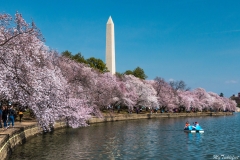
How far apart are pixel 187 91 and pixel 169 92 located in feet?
57.7

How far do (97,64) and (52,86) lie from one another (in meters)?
57.9

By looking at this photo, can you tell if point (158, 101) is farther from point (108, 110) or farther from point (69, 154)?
point (69, 154)

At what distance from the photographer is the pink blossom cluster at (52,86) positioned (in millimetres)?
20500

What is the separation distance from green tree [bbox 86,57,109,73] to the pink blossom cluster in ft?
21.1

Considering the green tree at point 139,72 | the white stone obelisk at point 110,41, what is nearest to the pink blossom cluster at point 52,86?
the white stone obelisk at point 110,41

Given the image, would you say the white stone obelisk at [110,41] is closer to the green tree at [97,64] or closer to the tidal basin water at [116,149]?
the green tree at [97,64]

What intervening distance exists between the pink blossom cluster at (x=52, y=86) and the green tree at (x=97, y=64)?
21.1 ft

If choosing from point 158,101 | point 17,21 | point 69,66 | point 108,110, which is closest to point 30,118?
point 69,66

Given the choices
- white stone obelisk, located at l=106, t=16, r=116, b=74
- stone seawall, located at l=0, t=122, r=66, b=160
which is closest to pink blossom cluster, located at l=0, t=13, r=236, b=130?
stone seawall, located at l=0, t=122, r=66, b=160

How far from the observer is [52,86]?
2536cm

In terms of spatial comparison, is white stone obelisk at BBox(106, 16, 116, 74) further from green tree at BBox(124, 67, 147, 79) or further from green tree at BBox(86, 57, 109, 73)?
green tree at BBox(124, 67, 147, 79)

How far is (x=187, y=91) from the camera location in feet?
327

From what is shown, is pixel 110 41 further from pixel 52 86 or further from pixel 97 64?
pixel 52 86

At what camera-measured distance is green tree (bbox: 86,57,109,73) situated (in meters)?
80.2
